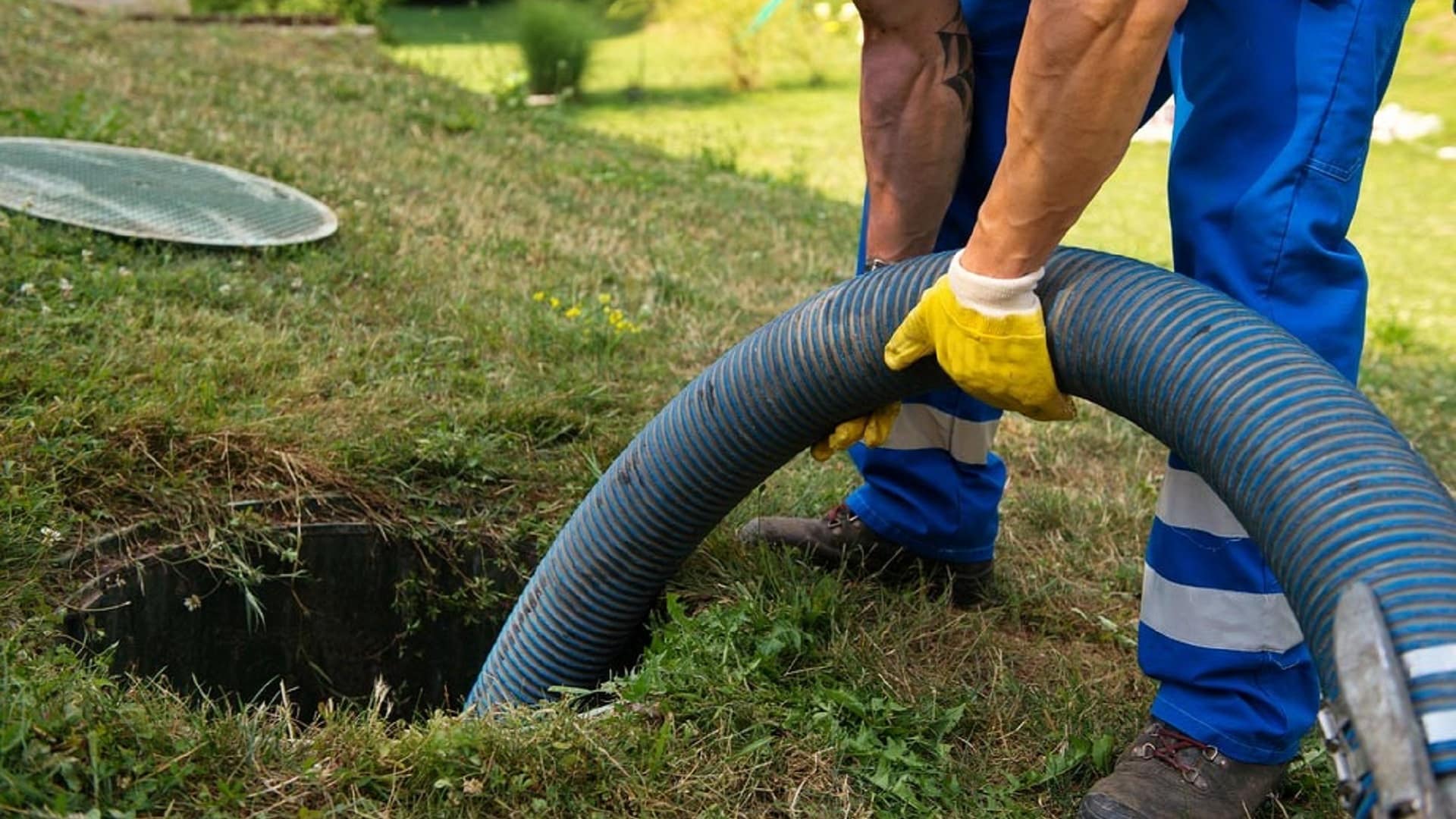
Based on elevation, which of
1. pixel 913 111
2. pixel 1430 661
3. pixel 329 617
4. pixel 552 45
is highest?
pixel 913 111

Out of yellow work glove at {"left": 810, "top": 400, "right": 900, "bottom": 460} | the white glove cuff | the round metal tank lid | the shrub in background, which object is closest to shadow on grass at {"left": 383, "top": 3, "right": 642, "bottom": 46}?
the shrub in background

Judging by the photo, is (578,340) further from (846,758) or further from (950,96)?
(846,758)

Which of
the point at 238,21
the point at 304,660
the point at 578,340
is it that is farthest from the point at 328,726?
the point at 238,21

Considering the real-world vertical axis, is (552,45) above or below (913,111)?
below

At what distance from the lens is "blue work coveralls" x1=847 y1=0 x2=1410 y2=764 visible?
6.22 ft

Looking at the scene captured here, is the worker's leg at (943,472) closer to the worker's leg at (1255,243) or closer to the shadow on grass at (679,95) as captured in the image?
the worker's leg at (1255,243)

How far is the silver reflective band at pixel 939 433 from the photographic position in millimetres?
2609

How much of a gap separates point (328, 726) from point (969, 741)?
981 millimetres

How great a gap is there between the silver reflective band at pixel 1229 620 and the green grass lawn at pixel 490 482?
0.29 metres

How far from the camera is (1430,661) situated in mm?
1412

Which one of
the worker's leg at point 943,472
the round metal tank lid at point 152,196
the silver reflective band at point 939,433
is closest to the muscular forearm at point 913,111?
the worker's leg at point 943,472

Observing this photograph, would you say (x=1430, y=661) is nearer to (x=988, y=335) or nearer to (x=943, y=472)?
(x=988, y=335)

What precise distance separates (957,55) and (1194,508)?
2.85 ft

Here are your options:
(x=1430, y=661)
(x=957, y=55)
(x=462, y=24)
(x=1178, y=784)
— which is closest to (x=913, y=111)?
(x=957, y=55)
